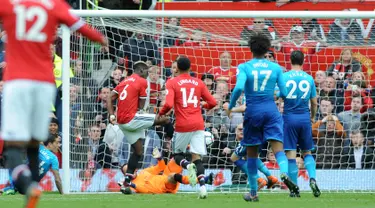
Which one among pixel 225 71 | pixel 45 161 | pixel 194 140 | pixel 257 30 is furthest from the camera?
pixel 225 71

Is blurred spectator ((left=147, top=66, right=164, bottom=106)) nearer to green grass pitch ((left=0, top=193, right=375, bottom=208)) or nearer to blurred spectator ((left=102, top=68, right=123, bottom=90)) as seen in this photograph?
blurred spectator ((left=102, top=68, right=123, bottom=90))

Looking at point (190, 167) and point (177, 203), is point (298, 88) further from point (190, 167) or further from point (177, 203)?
point (177, 203)

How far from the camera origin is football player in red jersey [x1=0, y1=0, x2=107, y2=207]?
7.59 meters

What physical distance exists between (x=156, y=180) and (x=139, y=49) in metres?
2.49

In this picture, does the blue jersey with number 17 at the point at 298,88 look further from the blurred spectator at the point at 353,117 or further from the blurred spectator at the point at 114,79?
the blurred spectator at the point at 114,79

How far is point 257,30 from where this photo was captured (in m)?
15.8

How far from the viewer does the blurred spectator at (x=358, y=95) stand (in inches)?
628

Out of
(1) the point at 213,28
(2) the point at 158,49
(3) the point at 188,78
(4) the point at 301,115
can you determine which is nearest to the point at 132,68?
(2) the point at 158,49

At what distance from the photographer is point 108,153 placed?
15562 mm

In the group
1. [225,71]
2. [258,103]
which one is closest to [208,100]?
[258,103]

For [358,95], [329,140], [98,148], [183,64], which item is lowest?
[98,148]

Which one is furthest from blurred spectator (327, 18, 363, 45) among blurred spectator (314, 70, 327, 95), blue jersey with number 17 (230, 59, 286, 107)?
blue jersey with number 17 (230, 59, 286, 107)

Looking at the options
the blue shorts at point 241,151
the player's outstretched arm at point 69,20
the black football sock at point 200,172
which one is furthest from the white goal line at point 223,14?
the player's outstretched arm at point 69,20

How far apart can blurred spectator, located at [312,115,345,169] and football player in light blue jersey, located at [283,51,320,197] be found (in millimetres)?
2591
